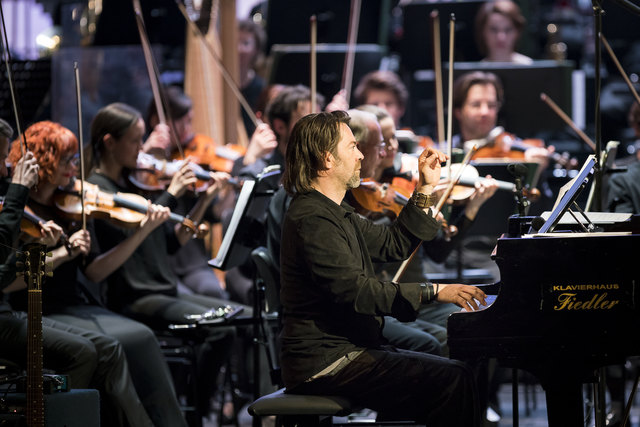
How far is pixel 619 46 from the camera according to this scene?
6.79 meters

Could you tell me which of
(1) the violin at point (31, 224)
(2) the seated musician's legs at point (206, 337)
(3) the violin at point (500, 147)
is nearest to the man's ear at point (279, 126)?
(2) the seated musician's legs at point (206, 337)

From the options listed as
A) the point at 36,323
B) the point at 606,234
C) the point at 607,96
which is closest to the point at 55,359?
the point at 36,323

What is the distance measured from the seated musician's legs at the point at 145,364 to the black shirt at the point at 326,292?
3.53ft

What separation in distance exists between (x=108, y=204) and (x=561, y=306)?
200 centimetres

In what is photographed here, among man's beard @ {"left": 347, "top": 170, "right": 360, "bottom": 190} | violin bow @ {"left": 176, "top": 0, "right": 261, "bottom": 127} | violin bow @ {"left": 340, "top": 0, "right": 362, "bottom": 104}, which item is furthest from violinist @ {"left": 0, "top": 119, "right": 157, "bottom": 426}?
violin bow @ {"left": 340, "top": 0, "right": 362, "bottom": 104}

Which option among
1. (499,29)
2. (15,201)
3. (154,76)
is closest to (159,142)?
(154,76)

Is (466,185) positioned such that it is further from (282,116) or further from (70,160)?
(70,160)

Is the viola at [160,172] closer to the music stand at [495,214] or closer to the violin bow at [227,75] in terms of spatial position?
the violin bow at [227,75]

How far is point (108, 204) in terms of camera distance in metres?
3.98

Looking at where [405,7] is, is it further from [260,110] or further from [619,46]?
[619,46]

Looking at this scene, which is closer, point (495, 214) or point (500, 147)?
point (495, 214)

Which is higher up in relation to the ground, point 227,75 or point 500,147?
point 227,75

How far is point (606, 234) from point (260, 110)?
2.87 meters

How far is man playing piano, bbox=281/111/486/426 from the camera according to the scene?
2.79 metres
